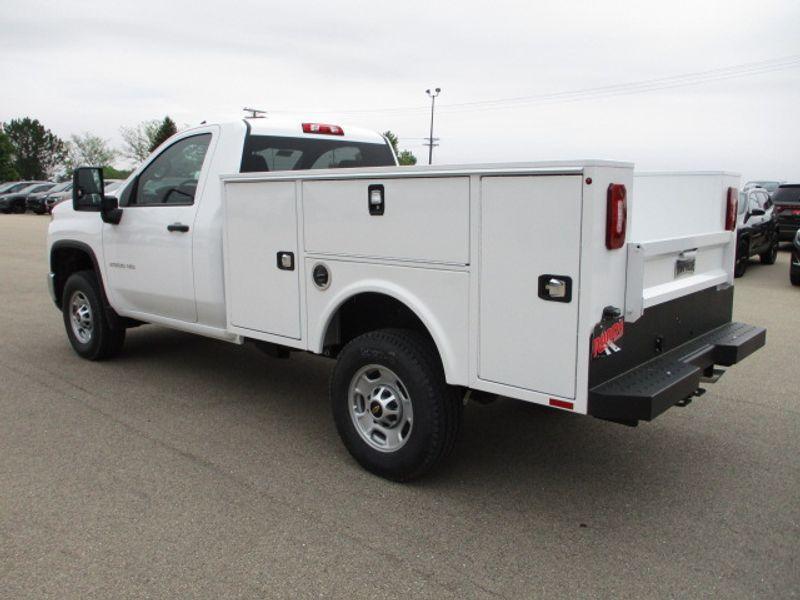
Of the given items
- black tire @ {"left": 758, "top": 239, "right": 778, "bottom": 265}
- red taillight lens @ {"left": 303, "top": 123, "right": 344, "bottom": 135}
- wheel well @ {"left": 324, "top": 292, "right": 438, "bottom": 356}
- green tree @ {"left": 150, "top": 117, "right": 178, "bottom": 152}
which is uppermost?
green tree @ {"left": 150, "top": 117, "right": 178, "bottom": 152}

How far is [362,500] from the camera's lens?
12.9ft

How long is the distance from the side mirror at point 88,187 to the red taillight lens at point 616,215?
441 centimetres

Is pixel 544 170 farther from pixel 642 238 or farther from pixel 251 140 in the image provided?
pixel 251 140

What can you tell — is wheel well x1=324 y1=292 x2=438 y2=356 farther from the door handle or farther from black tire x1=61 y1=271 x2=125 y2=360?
black tire x1=61 y1=271 x2=125 y2=360

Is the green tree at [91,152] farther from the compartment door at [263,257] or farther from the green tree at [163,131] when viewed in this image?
the compartment door at [263,257]

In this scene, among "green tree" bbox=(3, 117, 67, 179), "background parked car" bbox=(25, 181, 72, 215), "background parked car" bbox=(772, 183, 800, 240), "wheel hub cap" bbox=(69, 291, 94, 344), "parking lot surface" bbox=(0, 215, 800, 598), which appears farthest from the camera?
"green tree" bbox=(3, 117, 67, 179)

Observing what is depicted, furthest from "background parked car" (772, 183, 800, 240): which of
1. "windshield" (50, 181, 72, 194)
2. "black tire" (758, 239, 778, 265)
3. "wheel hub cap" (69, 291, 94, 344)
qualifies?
"windshield" (50, 181, 72, 194)

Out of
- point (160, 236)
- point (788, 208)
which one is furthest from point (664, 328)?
point (788, 208)

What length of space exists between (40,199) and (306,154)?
34.7 meters

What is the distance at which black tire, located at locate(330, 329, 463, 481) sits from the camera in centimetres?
382

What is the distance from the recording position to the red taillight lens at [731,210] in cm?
457

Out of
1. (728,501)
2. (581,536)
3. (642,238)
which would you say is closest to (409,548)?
(581,536)

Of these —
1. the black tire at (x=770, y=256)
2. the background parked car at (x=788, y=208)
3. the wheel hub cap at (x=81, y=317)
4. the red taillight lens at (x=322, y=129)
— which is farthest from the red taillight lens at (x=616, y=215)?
the background parked car at (x=788, y=208)

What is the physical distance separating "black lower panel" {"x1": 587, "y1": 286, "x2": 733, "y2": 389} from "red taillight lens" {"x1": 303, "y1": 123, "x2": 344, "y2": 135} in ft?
10.1
